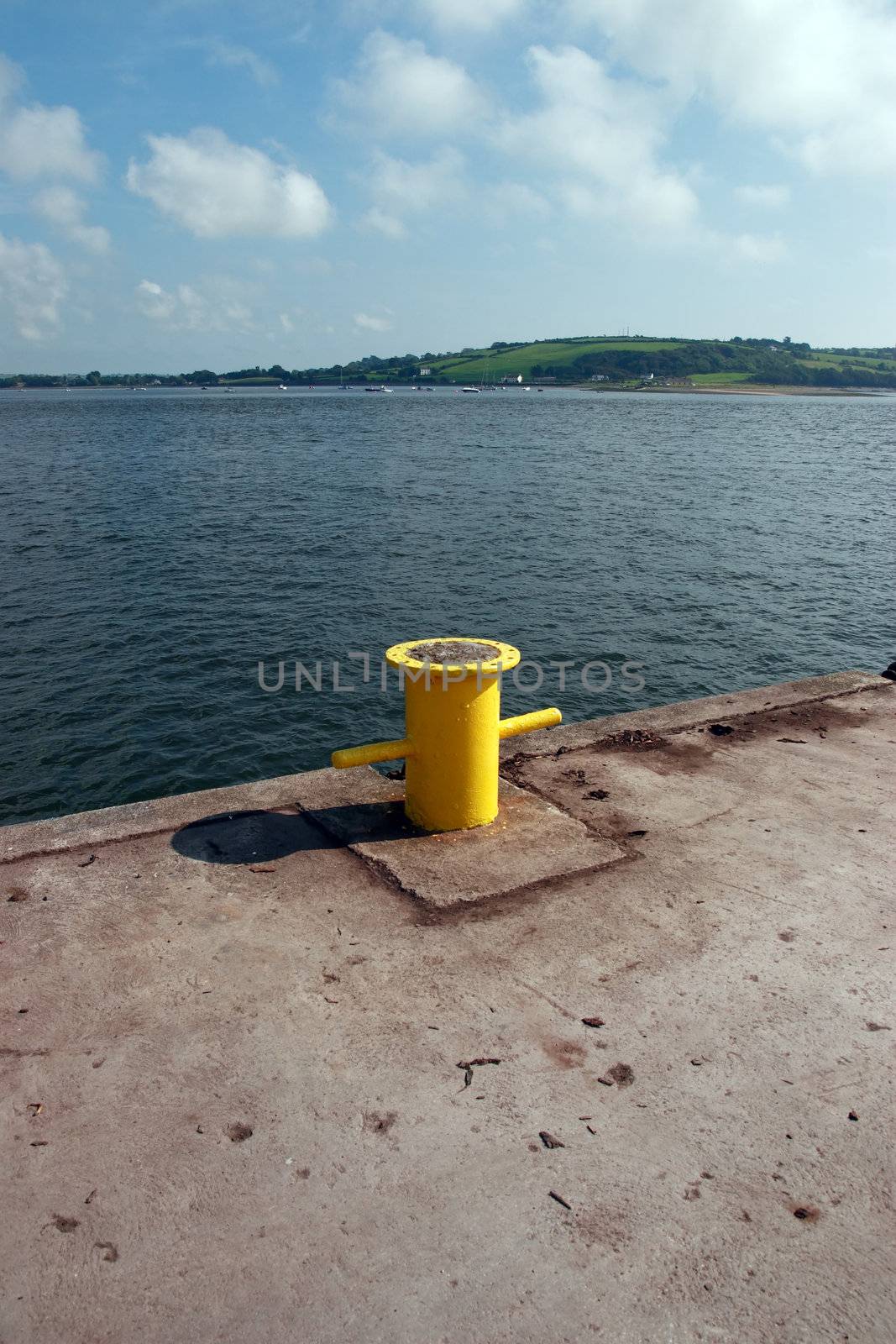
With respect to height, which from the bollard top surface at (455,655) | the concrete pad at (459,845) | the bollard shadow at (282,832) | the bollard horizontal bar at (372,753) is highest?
the bollard top surface at (455,655)

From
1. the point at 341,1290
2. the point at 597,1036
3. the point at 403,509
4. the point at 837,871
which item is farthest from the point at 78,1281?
the point at 403,509

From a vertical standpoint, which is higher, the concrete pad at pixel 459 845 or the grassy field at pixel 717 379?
the grassy field at pixel 717 379

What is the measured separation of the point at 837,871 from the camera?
15.3 ft

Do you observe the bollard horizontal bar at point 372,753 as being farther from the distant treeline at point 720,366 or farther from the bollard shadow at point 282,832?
the distant treeline at point 720,366

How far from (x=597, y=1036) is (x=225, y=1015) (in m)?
1.48

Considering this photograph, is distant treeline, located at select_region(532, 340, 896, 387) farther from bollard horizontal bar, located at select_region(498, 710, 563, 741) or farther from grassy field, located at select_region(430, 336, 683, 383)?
A: bollard horizontal bar, located at select_region(498, 710, 563, 741)

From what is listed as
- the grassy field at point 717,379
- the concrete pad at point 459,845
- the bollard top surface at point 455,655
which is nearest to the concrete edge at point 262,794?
the concrete pad at point 459,845

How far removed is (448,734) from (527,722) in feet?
2.46

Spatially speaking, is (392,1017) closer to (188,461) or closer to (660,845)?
(660,845)

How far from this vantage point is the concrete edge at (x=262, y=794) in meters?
5.00

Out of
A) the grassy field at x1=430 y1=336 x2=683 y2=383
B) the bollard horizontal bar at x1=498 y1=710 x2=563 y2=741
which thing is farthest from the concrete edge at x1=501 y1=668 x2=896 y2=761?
the grassy field at x1=430 y1=336 x2=683 y2=383

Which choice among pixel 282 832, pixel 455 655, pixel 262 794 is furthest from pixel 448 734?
pixel 262 794

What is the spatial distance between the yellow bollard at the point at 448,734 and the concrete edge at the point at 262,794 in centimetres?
83

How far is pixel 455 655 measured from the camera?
4.94 metres
